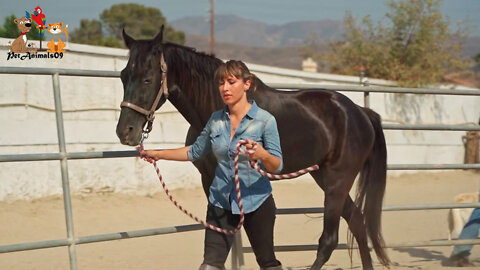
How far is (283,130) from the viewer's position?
376 centimetres

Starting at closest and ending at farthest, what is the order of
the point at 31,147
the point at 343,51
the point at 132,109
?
the point at 132,109
the point at 31,147
the point at 343,51

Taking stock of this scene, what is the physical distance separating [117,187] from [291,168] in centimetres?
660

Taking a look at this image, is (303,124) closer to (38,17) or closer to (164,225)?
(164,225)

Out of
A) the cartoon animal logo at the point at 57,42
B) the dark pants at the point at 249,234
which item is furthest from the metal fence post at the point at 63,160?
the cartoon animal logo at the point at 57,42

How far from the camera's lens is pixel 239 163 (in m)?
2.91

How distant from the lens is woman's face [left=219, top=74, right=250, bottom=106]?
2.83 metres

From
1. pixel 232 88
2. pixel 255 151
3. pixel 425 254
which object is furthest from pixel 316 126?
pixel 425 254

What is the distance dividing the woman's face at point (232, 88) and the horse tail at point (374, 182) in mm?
1697

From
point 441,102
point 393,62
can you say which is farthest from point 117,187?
point 393,62

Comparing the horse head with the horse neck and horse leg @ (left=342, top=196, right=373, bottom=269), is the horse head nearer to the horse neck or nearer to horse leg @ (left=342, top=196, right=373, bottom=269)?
the horse neck

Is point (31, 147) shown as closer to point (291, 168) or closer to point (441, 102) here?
point (291, 168)

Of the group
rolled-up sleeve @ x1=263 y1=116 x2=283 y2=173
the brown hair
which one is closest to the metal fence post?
the brown hair

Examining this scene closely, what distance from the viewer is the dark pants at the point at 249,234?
118 inches

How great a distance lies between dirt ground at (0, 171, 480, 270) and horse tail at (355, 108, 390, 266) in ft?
1.56
